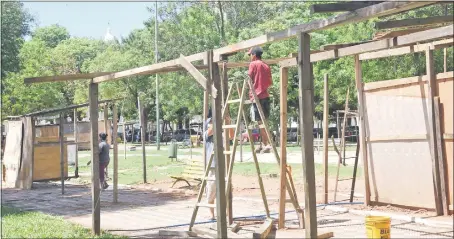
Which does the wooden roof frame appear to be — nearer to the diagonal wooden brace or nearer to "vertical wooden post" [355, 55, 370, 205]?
the diagonal wooden brace

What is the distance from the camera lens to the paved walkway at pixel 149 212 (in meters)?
8.51

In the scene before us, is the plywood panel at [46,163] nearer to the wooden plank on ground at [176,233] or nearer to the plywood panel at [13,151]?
the plywood panel at [13,151]

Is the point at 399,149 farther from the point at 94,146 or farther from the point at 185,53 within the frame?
the point at 185,53

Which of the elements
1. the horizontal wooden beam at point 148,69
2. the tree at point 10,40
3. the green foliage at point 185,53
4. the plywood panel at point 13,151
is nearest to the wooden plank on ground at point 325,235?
the horizontal wooden beam at point 148,69

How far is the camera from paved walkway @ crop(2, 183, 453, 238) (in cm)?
851

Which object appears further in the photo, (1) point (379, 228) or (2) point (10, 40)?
(2) point (10, 40)

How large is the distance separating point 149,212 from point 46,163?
8276 millimetres

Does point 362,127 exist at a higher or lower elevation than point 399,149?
higher

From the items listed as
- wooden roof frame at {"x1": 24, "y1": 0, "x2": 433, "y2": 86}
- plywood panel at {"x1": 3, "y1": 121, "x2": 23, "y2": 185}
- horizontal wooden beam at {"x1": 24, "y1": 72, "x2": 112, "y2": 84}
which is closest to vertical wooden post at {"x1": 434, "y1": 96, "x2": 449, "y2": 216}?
wooden roof frame at {"x1": 24, "y1": 0, "x2": 433, "y2": 86}

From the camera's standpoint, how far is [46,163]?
18766mm

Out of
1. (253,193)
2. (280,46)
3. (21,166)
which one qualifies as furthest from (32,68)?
(253,193)

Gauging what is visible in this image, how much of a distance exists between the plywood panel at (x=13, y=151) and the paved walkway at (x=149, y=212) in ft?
4.70

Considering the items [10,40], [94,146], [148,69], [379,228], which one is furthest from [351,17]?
[10,40]

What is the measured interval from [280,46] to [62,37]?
65640mm
